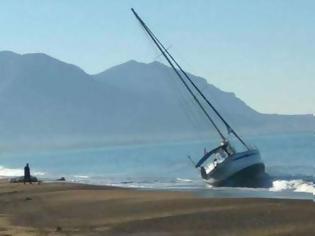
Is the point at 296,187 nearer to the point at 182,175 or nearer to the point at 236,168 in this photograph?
the point at 236,168

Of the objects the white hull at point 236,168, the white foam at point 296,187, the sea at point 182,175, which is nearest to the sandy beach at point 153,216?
the sea at point 182,175

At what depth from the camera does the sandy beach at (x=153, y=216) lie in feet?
67.1

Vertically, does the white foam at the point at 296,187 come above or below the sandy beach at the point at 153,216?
above

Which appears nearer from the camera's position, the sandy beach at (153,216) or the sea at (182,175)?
the sandy beach at (153,216)

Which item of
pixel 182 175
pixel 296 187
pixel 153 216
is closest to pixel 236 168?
pixel 296 187

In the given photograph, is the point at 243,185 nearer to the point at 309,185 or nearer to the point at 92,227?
the point at 309,185

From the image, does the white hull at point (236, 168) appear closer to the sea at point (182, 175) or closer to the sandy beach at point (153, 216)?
the sea at point (182, 175)

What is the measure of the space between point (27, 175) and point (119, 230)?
1271 inches

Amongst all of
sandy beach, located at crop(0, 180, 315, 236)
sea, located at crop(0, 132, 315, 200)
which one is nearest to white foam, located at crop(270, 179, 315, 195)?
sea, located at crop(0, 132, 315, 200)

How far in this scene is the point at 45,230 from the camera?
2128cm

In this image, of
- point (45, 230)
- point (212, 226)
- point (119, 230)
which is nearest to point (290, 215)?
point (212, 226)

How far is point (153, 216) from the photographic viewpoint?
79.2 ft

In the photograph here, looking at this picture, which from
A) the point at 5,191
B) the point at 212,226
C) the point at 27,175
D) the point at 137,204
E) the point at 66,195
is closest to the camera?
the point at 212,226

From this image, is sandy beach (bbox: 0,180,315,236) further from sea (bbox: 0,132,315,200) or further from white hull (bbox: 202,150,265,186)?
white hull (bbox: 202,150,265,186)
